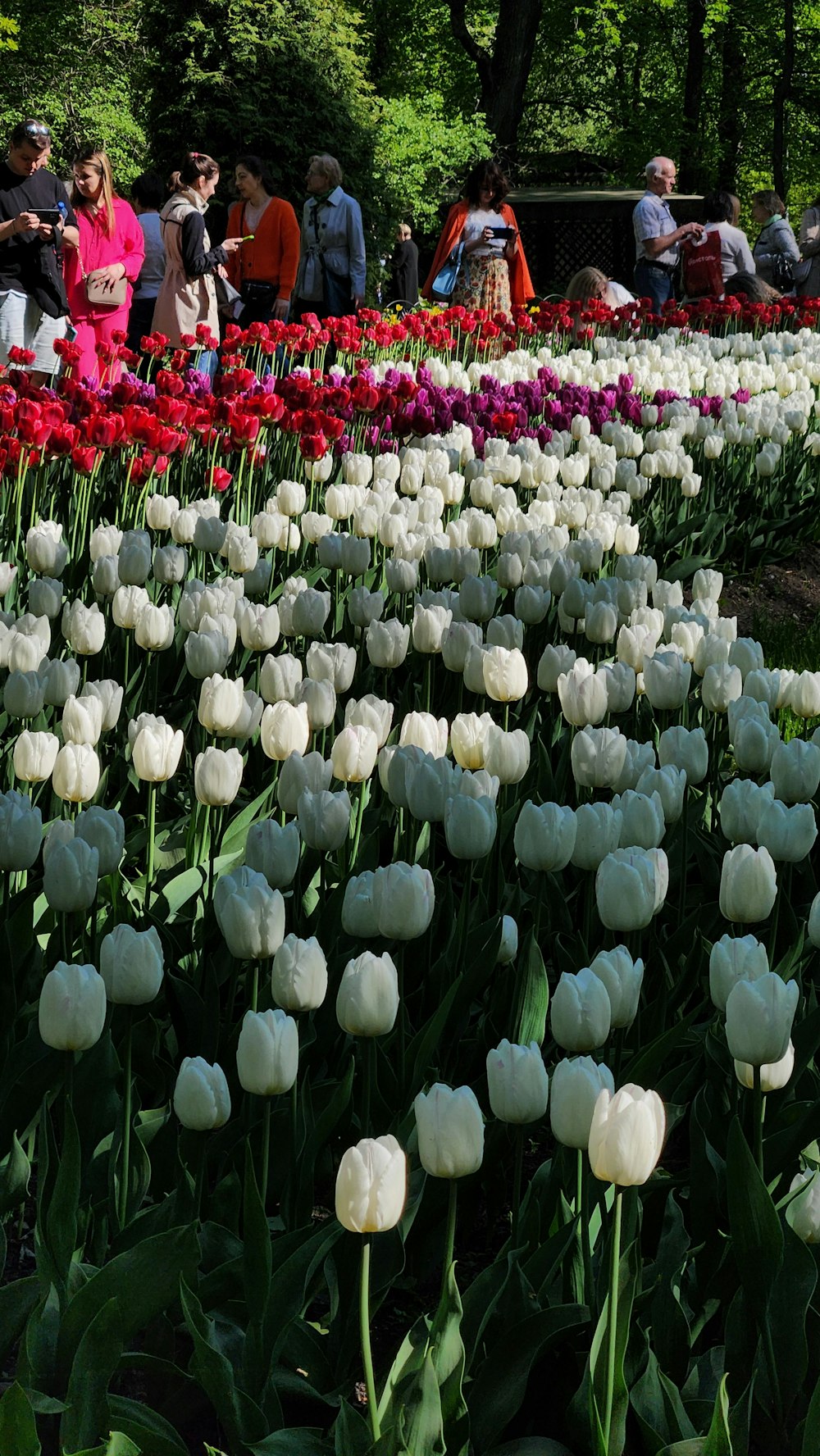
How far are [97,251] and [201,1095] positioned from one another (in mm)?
7450

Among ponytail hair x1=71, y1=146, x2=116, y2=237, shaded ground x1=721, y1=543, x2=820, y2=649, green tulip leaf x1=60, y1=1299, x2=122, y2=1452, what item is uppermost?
ponytail hair x1=71, y1=146, x2=116, y2=237

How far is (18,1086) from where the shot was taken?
1.93 m

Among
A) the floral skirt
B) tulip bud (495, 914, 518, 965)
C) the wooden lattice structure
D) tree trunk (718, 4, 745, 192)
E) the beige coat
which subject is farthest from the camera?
tree trunk (718, 4, 745, 192)

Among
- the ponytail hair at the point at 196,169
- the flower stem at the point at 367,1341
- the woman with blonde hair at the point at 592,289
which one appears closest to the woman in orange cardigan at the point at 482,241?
the woman with blonde hair at the point at 592,289

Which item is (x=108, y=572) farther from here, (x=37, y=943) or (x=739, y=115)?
(x=739, y=115)

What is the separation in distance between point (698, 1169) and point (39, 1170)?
0.80m

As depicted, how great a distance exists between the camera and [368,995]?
1.63m

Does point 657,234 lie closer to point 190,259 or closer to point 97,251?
point 190,259

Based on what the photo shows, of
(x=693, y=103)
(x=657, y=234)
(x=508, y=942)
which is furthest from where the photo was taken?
(x=693, y=103)

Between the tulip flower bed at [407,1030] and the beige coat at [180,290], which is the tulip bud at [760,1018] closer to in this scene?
the tulip flower bed at [407,1030]

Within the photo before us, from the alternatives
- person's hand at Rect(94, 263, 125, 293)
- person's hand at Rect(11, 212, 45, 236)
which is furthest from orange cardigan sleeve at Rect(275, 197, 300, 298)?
person's hand at Rect(11, 212, 45, 236)

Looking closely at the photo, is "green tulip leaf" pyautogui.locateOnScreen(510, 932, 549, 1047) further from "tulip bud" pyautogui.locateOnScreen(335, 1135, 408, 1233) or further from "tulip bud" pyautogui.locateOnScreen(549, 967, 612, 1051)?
"tulip bud" pyautogui.locateOnScreen(335, 1135, 408, 1233)

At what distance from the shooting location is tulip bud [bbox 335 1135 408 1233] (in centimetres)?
130

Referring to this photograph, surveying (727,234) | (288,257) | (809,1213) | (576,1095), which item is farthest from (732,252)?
(576,1095)
